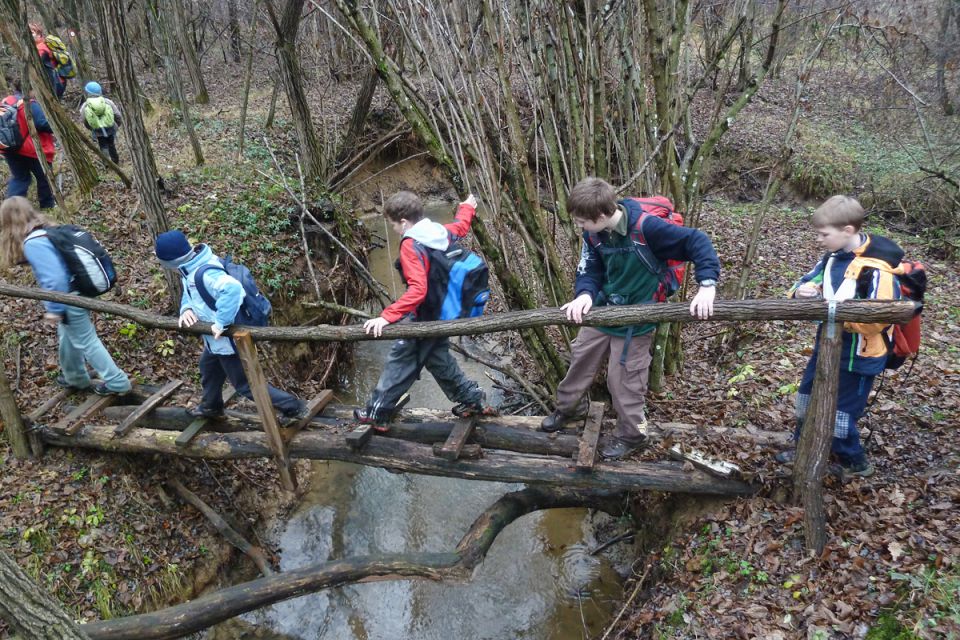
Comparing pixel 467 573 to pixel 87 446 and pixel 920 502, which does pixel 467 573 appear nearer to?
pixel 920 502

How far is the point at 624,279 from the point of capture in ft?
12.4

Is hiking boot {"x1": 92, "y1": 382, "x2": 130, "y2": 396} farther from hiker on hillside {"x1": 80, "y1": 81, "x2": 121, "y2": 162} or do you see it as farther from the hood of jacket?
hiker on hillside {"x1": 80, "y1": 81, "x2": 121, "y2": 162}

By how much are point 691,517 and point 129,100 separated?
21.1 ft

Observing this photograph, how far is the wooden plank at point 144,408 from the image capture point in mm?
4934

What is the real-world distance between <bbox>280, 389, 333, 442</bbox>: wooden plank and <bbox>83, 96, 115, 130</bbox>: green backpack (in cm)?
745

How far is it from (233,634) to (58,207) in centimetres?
596

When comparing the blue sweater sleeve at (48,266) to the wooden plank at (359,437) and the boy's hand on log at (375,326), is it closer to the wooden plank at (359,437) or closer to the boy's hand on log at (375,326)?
the wooden plank at (359,437)

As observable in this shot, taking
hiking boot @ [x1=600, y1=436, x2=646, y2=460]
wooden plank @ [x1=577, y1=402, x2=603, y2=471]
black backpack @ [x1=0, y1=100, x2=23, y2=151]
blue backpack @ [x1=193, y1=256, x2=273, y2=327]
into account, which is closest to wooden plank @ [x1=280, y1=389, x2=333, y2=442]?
blue backpack @ [x1=193, y1=256, x2=273, y2=327]

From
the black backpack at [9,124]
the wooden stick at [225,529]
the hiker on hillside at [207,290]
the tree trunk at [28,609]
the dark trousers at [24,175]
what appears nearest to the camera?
the tree trunk at [28,609]

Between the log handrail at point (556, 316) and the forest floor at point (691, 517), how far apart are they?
134cm

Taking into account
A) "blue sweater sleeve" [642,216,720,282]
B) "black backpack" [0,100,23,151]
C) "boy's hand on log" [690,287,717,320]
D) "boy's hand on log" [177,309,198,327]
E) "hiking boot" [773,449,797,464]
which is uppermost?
"black backpack" [0,100,23,151]

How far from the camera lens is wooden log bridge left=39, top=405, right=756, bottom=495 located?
403 centimetres

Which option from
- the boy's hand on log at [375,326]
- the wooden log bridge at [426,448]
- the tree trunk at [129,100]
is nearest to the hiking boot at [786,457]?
the wooden log bridge at [426,448]

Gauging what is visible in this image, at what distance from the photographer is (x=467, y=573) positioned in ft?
14.1
